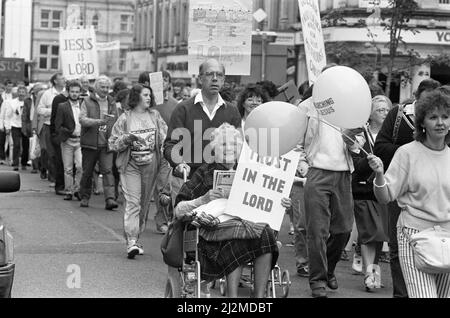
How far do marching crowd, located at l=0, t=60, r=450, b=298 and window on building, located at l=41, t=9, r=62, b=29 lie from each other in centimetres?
8646

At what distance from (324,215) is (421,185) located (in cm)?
274

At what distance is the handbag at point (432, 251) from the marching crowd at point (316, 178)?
0.32ft

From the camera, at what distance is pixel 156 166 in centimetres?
1241

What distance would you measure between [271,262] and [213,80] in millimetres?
2417

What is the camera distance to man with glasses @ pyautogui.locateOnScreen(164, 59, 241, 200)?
9555 mm

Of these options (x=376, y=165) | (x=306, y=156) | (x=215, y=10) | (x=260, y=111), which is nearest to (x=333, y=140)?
(x=306, y=156)

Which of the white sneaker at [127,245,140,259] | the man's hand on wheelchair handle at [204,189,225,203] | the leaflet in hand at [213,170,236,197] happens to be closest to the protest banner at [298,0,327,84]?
the white sneaker at [127,245,140,259]

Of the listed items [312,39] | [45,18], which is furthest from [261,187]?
[45,18]

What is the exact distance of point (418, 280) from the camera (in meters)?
6.86

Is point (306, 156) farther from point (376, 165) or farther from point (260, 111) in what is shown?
point (376, 165)

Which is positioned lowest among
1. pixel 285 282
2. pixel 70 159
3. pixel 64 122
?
pixel 70 159

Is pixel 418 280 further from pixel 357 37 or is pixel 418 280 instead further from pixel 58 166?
pixel 357 37

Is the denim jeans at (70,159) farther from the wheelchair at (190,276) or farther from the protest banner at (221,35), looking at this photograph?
the wheelchair at (190,276)

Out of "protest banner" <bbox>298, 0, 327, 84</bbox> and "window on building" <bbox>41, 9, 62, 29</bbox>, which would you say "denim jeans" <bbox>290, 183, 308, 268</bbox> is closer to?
"protest banner" <bbox>298, 0, 327, 84</bbox>
